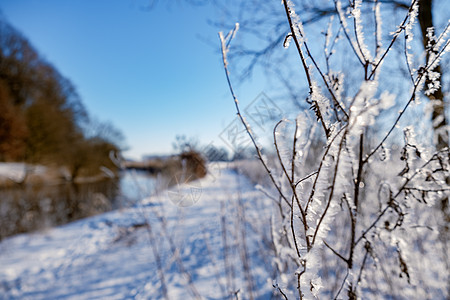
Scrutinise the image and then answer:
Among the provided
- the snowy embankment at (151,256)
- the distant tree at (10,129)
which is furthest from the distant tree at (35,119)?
the snowy embankment at (151,256)

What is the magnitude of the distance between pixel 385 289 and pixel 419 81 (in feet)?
7.23

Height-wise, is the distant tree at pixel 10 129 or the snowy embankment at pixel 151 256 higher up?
the distant tree at pixel 10 129

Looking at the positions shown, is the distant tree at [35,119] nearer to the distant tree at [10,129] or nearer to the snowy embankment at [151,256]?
the distant tree at [10,129]

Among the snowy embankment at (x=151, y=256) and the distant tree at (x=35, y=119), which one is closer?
the snowy embankment at (x=151, y=256)

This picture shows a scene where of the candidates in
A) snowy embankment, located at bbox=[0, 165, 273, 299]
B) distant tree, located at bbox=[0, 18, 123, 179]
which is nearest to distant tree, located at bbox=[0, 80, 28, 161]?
distant tree, located at bbox=[0, 18, 123, 179]

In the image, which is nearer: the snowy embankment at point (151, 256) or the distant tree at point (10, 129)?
the snowy embankment at point (151, 256)

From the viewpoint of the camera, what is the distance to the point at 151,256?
3318 millimetres

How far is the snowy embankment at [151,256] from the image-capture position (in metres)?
1.82

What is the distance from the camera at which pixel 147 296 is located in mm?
1702

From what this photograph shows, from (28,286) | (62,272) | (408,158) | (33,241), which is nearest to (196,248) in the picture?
(62,272)

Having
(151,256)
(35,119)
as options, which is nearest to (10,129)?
(35,119)

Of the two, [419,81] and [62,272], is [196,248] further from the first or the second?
[419,81]

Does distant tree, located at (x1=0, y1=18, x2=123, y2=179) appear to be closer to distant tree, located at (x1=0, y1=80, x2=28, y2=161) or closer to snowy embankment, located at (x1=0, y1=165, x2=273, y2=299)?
distant tree, located at (x1=0, y1=80, x2=28, y2=161)

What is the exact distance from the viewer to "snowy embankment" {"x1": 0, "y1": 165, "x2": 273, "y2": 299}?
182 cm
